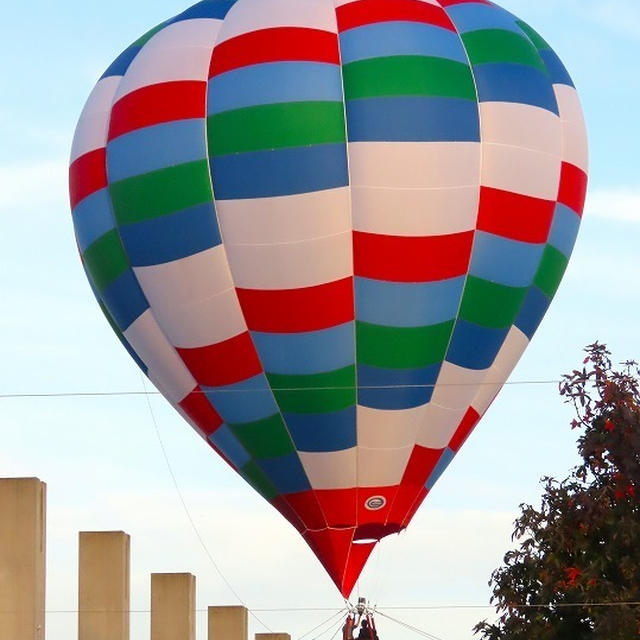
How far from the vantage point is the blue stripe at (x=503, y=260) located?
20.5 metres

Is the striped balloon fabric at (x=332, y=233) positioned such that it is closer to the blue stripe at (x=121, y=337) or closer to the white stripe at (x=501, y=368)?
the white stripe at (x=501, y=368)

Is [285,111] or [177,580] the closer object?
[285,111]

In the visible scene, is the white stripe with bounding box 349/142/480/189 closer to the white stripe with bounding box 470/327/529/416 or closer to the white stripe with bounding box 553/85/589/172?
the white stripe with bounding box 553/85/589/172

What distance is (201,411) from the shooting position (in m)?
21.2

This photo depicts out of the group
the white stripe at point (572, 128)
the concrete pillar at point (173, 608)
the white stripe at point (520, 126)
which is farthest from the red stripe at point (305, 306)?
the concrete pillar at point (173, 608)

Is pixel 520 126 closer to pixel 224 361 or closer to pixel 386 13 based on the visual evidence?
pixel 386 13

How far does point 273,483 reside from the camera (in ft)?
69.4

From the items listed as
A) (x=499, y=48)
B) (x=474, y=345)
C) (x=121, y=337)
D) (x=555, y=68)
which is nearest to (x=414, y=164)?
(x=499, y=48)

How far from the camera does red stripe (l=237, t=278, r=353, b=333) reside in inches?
791

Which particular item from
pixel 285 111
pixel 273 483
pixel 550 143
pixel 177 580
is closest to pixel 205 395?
pixel 273 483

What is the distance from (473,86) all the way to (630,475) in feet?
16.1

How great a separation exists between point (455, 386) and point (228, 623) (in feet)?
59.0

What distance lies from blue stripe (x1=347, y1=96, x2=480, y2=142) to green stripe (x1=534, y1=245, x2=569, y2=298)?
177cm

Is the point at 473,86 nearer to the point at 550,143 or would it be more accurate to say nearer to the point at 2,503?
the point at 550,143
